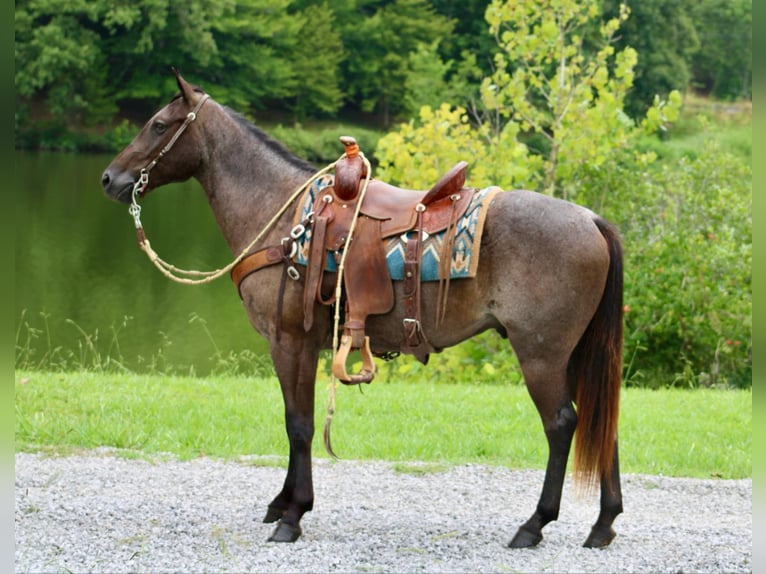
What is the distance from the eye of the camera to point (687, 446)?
22.5ft

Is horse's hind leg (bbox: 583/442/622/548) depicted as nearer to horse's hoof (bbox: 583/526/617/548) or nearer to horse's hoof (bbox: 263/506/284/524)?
horse's hoof (bbox: 583/526/617/548)

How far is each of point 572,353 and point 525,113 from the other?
7.21 meters

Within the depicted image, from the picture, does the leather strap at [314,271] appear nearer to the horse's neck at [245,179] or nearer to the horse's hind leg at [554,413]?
the horse's neck at [245,179]

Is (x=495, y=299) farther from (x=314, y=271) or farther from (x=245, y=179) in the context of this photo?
(x=245, y=179)

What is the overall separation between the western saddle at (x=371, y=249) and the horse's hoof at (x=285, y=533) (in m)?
0.83

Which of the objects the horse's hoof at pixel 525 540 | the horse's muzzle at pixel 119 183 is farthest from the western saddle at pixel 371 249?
the horse's hoof at pixel 525 540

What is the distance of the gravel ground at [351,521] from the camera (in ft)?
14.8

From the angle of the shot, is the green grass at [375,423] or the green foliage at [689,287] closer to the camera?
the green grass at [375,423]

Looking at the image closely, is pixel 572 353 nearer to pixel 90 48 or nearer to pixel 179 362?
pixel 179 362

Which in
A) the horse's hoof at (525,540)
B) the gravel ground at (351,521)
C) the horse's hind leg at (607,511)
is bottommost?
the gravel ground at (351,521)

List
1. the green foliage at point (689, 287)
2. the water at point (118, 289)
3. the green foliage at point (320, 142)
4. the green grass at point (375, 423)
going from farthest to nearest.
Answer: the green foliage at point (320, 142) < the water at point (118, 289) < the green foliage at point (689, 287) < the green grass at point (375, 423)

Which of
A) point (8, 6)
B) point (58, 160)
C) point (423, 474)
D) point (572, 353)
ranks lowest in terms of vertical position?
point (58, 160)

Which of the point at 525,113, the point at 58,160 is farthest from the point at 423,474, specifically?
the point at 58,160

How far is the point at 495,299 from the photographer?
14.9 feet
